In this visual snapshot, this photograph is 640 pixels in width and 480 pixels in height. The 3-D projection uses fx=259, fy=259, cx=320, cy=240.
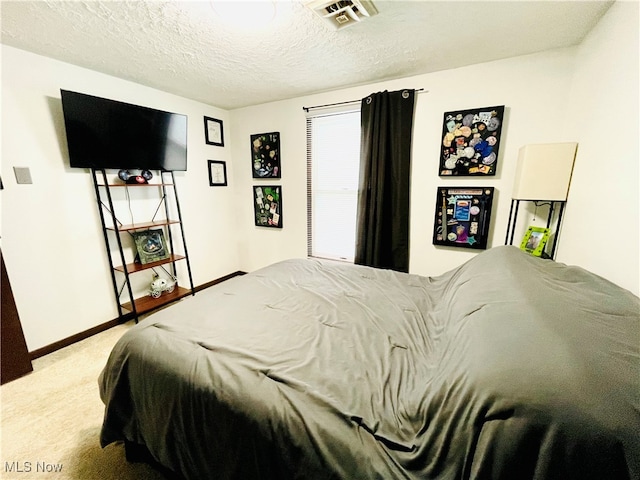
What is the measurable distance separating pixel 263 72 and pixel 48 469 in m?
3.05

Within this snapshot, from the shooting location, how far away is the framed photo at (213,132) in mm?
3381

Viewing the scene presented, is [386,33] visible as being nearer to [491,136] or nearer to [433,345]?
[491,136]

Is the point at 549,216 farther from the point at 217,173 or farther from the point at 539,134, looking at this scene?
the point at 217,173

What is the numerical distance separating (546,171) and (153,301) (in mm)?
3725

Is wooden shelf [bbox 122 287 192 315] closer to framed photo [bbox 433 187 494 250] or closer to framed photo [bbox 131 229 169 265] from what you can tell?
framed photo [bbox 131 229 169 265]

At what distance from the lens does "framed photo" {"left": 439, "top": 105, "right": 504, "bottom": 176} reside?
224cm

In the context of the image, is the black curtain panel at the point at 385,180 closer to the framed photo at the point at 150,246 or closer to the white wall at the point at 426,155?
the white wall at the point at 426,155

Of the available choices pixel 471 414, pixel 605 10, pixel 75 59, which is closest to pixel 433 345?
pixel 471 414

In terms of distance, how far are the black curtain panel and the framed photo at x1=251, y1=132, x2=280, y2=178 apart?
1.20 metres

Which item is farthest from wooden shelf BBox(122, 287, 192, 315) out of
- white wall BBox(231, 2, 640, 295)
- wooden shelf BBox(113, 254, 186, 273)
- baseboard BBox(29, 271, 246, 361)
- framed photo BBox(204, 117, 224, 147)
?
framed photo BBox(204, 117, 224, 147)

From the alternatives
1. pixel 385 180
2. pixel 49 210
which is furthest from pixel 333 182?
pixel 49 210

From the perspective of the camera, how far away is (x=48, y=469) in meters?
1.33

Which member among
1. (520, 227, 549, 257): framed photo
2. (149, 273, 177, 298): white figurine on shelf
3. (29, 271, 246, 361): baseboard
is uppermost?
(520, 227, 549, 257): framed photo
